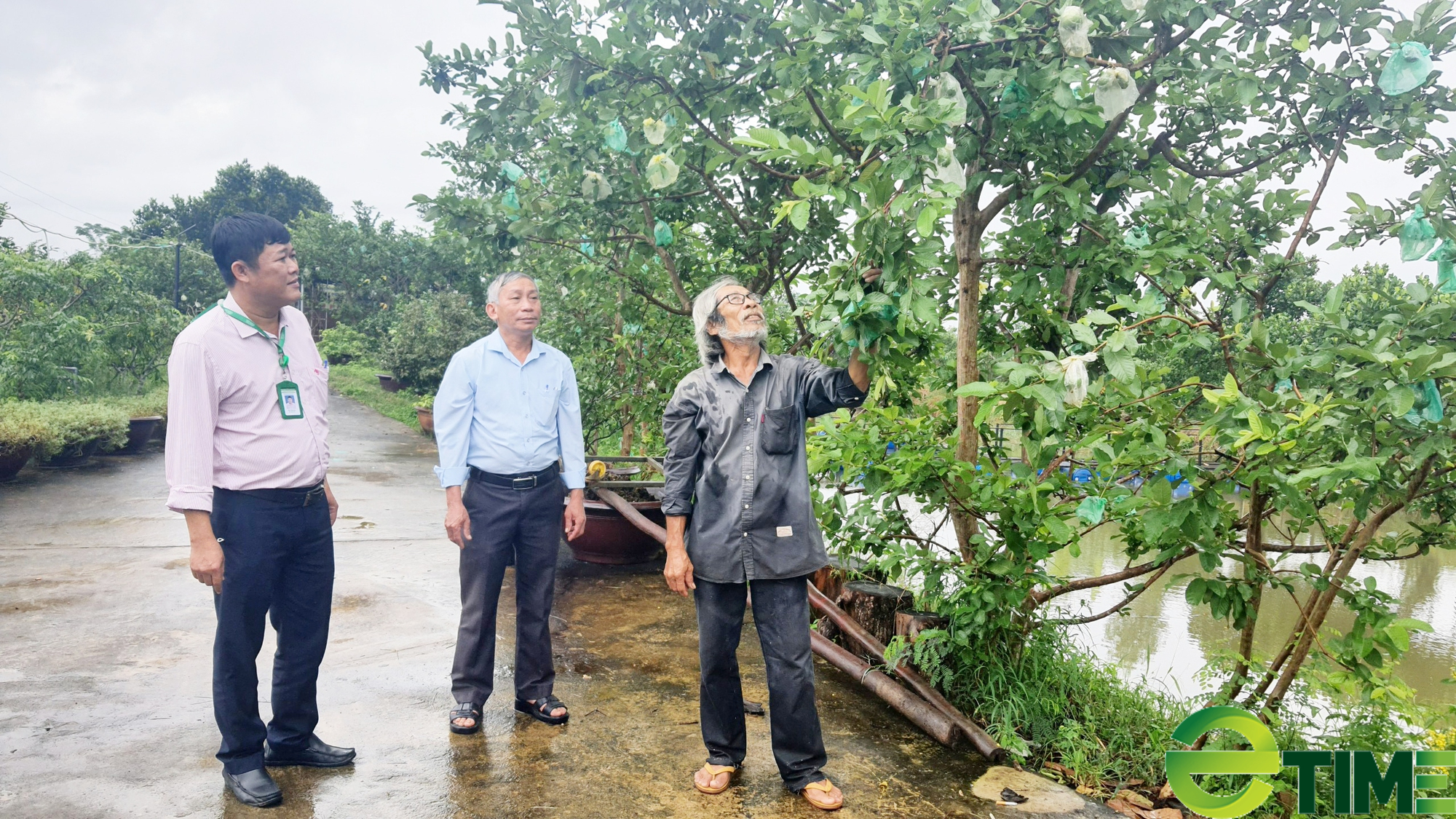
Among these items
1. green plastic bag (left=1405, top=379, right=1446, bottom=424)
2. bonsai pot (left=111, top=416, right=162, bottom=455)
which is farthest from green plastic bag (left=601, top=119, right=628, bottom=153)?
bonsai pot (left=111, top=416, right=162, bottom=455)

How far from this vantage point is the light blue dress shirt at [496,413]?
3.34 m

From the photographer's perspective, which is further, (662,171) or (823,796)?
(662,171)

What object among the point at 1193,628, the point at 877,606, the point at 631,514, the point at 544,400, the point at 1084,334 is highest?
the point at 1084,334

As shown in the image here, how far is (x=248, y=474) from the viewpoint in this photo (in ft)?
8.95

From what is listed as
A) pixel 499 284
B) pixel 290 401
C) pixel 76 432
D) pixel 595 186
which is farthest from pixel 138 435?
pixel 290 401

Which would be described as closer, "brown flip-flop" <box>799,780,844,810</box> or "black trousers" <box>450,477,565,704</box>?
"brown flip-flop" <box>799,780,844,810</box>

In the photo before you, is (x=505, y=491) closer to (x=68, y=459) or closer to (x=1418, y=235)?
(x=1418, y=235)

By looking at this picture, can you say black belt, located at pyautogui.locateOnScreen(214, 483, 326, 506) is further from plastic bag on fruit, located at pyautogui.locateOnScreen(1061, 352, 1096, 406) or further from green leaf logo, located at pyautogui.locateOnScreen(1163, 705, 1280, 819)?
green leaf logo, located at pyautogui.locateOnScreen(1163, 705, 1280, 819)

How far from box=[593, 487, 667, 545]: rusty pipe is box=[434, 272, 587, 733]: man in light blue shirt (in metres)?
1.64

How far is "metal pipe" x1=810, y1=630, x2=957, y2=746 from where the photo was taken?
3256 mm

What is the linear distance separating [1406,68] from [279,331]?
3302 mm

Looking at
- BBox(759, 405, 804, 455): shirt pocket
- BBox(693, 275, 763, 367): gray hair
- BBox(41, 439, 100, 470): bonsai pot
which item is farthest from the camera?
BBox(41, 439, 100, 470): bonsai pot

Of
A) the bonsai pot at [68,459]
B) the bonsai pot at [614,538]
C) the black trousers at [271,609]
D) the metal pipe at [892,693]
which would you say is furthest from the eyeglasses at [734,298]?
the bonsai pot at [68,459]

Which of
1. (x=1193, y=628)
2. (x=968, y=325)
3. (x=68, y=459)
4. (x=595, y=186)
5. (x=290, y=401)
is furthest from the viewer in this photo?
(x=68, y=459)
